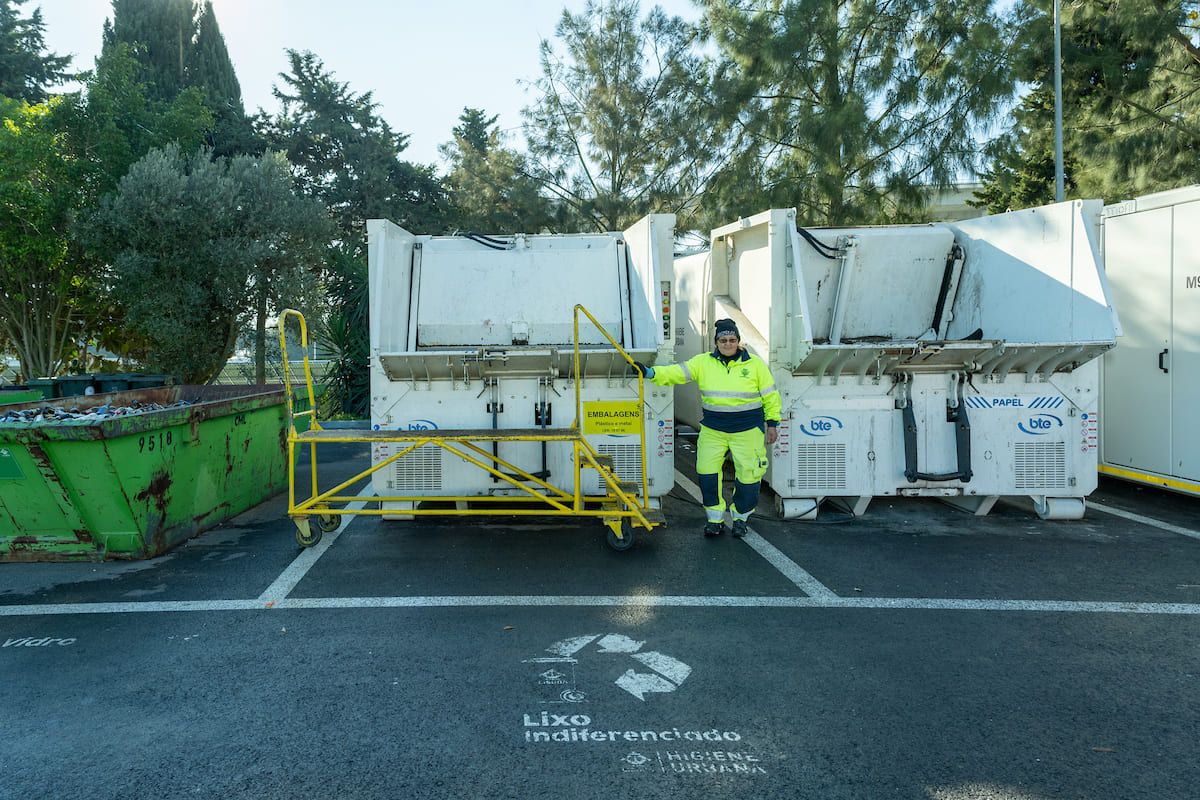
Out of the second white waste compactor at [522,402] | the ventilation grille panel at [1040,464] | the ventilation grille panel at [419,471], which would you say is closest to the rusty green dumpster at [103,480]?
the second white waste compactor at [522,402]

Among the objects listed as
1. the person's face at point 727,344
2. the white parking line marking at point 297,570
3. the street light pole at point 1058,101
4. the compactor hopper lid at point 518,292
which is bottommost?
the white parking line marking at point 297,570

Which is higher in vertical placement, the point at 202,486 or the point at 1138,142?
the point at 1138,142

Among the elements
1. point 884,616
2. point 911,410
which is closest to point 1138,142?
point 911,410

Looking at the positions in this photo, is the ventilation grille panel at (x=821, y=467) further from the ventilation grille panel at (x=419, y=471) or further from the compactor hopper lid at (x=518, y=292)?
the ventilation grille panel at (x=419, y=471)

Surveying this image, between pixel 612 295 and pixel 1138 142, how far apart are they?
491 inches

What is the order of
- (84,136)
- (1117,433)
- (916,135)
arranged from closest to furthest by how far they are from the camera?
(1117,433), (84,136), (916,135)

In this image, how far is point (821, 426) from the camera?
610 cm

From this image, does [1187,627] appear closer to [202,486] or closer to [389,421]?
[389,421]

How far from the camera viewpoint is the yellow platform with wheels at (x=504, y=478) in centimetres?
505

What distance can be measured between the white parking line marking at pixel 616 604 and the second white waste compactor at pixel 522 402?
85 centimetres

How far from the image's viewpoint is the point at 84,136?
518 inches

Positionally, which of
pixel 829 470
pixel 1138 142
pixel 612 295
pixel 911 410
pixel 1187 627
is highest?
pixel 1138 142

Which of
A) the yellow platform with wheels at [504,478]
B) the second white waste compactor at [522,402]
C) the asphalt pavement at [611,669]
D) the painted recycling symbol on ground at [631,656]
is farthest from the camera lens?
the second white waste compactor at [522,402]

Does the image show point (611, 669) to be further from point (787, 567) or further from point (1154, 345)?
point (1154, 345)
